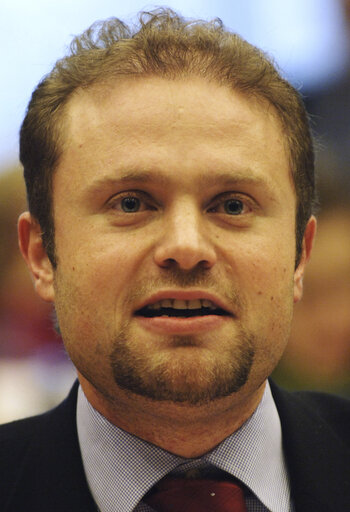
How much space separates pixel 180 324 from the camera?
82.9 inches

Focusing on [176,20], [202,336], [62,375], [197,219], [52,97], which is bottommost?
[62,375]

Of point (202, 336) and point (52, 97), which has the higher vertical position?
point (52, 97)

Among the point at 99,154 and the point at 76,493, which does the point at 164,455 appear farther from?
the point at 99,154

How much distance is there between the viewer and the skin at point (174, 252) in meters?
2.12

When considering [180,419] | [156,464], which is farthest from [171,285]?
[156,464]

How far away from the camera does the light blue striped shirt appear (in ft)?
7.23

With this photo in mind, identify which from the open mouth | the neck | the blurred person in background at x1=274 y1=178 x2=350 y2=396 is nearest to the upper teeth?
the open mouth

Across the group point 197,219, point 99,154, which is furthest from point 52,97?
point 197,219

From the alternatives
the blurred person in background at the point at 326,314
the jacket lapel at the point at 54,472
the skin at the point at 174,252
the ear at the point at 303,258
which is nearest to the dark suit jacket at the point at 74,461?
the jacket lapel at the point at 54,472

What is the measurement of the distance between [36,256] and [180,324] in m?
0.71

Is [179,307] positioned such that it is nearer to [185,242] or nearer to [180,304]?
[180,304]

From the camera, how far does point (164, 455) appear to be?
7.35 feet

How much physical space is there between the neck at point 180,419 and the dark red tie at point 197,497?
0.40 ft

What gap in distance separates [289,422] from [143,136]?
1026 millimetres
